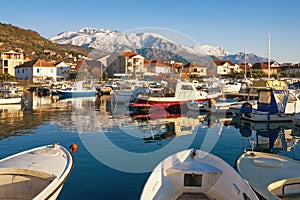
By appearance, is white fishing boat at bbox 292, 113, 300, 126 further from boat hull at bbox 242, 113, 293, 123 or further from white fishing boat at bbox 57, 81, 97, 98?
white fishing boat at bbox 57, 81, 97, 98

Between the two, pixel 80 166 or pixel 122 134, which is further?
pixel 122 134

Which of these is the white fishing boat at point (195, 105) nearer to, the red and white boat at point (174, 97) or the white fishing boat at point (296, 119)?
the red and white boat at point (174, 97)

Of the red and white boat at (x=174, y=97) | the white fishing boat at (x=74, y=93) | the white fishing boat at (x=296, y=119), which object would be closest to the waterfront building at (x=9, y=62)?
the white fishing boat at (x=74, y=93)

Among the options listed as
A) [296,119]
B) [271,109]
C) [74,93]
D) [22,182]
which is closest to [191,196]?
[22,182]

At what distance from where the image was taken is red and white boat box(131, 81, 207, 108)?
29.6 meters

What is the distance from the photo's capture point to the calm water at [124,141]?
9.50m

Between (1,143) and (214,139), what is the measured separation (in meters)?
10.6

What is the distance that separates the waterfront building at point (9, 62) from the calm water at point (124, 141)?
184ft

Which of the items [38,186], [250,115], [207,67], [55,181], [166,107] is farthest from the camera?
[207,67]

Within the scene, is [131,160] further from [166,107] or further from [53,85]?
[53,85]

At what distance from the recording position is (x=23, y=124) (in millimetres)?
21094

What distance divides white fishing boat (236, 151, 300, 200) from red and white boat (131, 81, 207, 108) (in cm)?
2033

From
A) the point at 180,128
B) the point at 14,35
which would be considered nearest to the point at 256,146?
the point at 180,128

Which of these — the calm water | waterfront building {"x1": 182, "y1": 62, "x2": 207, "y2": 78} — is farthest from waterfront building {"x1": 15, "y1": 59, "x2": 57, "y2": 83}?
the calm water
